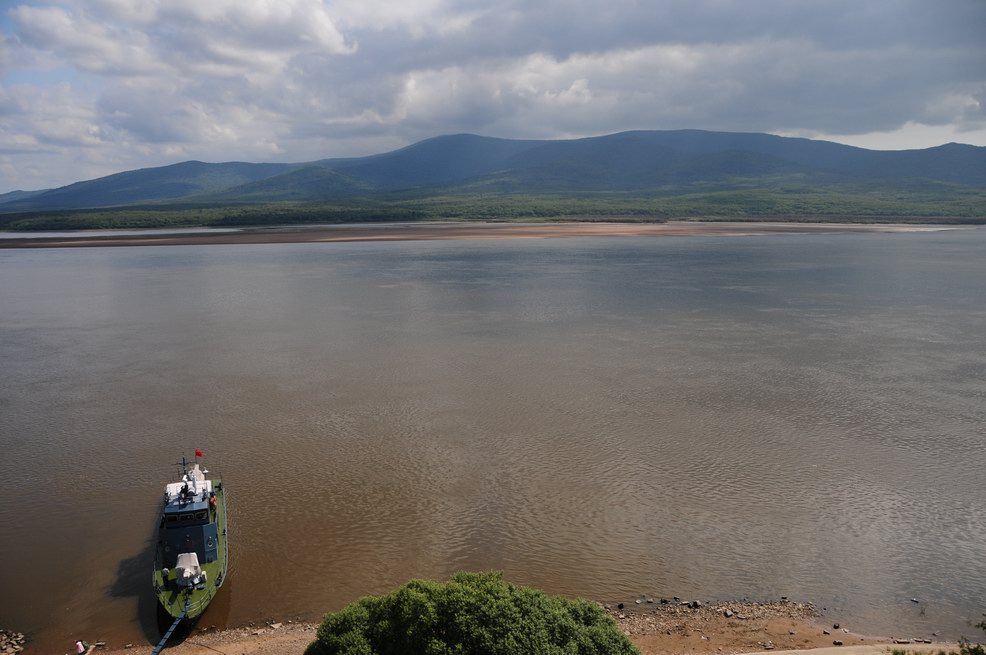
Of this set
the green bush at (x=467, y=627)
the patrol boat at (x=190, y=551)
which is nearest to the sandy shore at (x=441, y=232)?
the patrol boat at (x=190, y=551)

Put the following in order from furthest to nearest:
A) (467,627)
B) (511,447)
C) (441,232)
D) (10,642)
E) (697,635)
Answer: (441,232) < (511,447) < (10,642) < (697,635) < (467,627)

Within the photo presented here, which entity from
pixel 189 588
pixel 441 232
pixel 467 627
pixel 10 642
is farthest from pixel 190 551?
pixel 441 232

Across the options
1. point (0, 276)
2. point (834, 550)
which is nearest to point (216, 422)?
point (834, 550)

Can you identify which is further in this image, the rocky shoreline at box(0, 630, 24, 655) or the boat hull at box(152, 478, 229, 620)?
the boat hull at box(152, 478, 229, 620)

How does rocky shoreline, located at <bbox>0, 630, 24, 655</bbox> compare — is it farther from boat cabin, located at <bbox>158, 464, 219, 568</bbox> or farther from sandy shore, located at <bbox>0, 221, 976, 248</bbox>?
sandy shore, located at <bbox>0, 221, 976, 248</bbox>

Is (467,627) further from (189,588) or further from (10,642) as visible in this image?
(10,642)

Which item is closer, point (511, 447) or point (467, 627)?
point (467, 627)

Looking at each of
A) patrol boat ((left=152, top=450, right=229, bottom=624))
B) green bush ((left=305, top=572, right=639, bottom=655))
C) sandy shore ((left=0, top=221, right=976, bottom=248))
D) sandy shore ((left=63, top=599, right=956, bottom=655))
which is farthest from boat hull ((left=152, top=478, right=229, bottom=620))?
sandy shore ((left=0, top=221, right=976, bottom=248))
